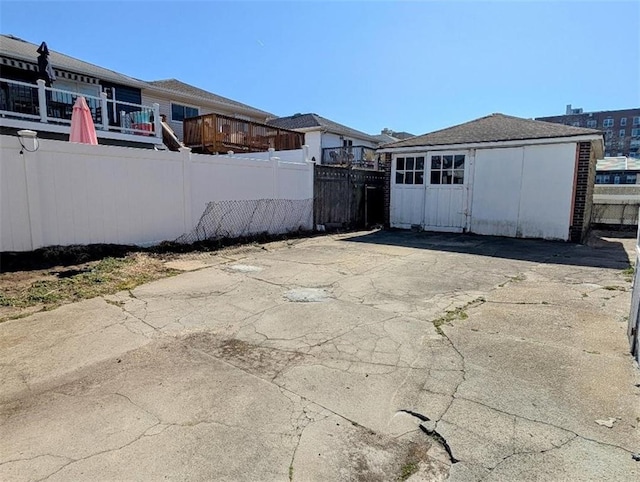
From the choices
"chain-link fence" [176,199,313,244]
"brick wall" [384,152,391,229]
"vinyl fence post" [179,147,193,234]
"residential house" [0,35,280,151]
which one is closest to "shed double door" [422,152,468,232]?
"brick wall" [384,152,391,229]

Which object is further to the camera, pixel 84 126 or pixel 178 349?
pixel 84 126

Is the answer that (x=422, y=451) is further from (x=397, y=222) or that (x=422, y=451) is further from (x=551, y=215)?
(x=397, y=222)

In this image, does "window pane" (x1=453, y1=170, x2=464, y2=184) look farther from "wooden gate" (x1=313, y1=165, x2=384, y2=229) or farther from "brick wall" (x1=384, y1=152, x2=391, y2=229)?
"wooden gate" (x1=313, y1=165, x2=384, y2=229)

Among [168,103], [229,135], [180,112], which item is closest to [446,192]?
[229,135]

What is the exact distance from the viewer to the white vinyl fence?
6.37 m

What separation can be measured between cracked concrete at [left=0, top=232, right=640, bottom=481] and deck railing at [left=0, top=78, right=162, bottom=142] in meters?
8.05

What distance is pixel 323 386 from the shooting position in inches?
116

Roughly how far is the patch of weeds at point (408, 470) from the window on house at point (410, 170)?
12.1m

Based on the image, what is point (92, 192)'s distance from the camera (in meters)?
7.23

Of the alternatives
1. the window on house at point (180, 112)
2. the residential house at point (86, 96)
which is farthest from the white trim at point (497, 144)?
the window on house at point (180, 112)

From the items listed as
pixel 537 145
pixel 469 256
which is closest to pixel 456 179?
pixel 537 145

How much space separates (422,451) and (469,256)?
697cm

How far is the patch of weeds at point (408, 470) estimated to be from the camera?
2045 millimetres

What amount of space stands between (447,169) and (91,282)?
1089 centimetres
